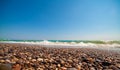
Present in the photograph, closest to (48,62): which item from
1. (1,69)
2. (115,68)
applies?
(1,69)

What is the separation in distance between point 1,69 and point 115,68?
2.94 meters

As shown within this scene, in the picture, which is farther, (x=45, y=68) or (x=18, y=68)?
(x=45, y=68)

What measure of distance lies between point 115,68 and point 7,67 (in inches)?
111

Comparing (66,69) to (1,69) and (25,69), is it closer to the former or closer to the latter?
(25,69)

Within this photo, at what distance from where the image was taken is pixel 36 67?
3.49m

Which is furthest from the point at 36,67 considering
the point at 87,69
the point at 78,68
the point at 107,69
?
the point at 107,69

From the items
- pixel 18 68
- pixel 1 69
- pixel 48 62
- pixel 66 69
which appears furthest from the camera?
pixel 48 62

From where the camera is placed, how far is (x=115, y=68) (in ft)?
11.7

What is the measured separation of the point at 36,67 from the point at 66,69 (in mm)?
819

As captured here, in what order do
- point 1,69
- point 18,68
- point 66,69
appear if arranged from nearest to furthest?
point 1,69, point 18,68, point 66,69

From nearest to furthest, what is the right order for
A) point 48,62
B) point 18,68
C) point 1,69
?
1. point 1,69
2. point 18,68
3. point 48,62

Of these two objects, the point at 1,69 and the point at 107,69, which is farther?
the point at 107,69

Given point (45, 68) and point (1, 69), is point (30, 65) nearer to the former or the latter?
point (45, 68)

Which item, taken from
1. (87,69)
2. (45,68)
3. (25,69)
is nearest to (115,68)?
(87,69)
